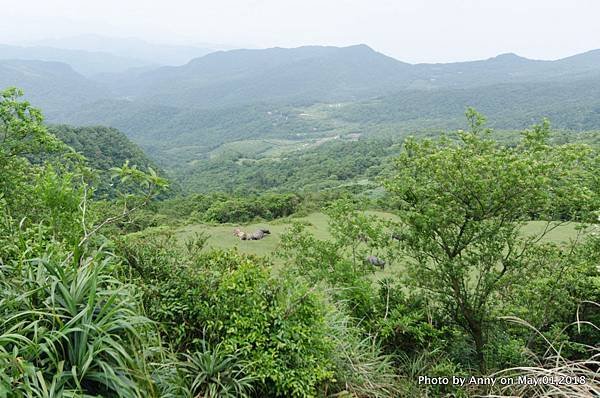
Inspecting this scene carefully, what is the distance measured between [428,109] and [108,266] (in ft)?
562

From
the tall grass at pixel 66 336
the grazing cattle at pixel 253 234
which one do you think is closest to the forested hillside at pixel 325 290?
the tall grass at pixel 66 336

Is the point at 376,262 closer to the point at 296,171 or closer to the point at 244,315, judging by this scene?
the point at 244,315

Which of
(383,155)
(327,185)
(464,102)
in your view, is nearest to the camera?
(327,185)

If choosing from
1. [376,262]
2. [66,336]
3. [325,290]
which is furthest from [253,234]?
[66,336]

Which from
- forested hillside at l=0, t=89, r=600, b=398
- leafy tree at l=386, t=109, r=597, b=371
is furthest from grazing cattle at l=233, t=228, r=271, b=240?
leafy tree at l=386, t=109, r=597, b=371

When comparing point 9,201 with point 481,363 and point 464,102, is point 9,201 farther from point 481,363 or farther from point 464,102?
point 464,102

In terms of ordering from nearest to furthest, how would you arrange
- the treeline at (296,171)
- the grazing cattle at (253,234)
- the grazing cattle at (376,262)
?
the grazing cattle at (376,262) → the grazing cattle at (253,234) → the treeline at (296,171)

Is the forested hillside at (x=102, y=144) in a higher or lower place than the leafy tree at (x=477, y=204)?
lower

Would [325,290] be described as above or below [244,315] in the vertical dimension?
below

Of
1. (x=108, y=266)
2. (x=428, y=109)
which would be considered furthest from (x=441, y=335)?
(x=428, y=109)

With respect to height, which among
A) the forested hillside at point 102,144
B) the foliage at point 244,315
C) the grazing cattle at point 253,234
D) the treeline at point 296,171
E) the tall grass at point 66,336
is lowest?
the treeline at point 296,171

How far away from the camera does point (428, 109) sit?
535 feet

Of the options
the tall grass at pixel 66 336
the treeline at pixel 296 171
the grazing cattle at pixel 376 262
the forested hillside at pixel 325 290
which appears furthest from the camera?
the treeline at pixel 296 171

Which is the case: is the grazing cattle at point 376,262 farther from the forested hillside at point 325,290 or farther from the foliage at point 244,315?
the foliage at point 244,315
